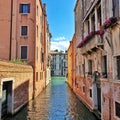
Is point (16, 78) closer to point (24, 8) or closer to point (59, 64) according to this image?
point (24, 8)

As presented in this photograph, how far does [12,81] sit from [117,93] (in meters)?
7.35

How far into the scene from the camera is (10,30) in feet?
75.5

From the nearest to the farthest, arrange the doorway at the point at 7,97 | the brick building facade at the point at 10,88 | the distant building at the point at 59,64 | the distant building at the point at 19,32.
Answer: the brick building facade at the point at 10,88
the doorway at the point at 7,97
the distant building at the point at 19,32
the distant building at the point at 59,64

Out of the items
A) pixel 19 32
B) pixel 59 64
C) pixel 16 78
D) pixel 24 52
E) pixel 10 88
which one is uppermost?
pixel 19 32

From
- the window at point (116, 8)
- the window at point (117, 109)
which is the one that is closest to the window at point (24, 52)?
the window at point (116, 8)

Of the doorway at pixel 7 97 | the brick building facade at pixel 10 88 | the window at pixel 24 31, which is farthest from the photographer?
the window at pixel 24 31

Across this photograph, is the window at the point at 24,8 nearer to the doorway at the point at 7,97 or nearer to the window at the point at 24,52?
the window at the point at 24,52

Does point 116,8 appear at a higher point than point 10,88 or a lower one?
higher

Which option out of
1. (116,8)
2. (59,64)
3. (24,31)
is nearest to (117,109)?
(116,8)

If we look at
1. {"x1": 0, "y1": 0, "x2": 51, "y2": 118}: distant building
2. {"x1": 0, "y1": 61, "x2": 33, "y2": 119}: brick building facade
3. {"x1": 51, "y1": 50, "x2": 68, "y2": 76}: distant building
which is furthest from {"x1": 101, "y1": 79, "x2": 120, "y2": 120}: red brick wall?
{"x1": 51, "y1": 50, "x2": 68, "y2": 76}: distant building

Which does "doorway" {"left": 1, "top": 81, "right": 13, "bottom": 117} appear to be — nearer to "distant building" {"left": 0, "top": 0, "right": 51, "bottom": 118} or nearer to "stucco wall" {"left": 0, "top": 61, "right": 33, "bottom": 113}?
"stucco wall" {"left": 0, "top": 61, "right": 33, "bottom": 113}

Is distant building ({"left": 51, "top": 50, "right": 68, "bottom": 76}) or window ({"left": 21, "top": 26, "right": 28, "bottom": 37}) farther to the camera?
distant building ({"left": 51, "top": 50, "right": 68, "bottom": 76})

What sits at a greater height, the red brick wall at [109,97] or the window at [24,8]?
the window at [24,8]

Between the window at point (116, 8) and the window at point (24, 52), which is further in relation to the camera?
the window at point (24, 52)
